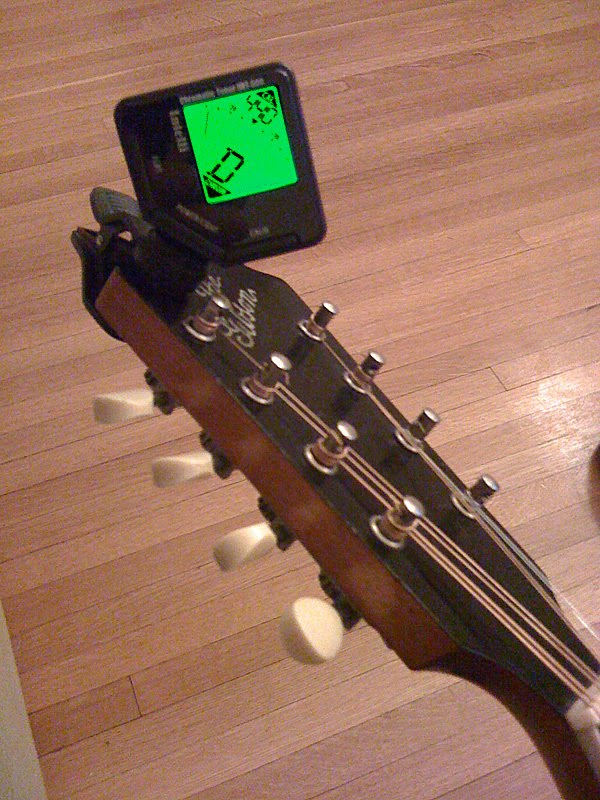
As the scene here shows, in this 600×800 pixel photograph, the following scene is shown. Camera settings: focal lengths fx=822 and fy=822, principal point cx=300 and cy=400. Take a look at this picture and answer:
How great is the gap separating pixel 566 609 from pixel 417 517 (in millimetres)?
214

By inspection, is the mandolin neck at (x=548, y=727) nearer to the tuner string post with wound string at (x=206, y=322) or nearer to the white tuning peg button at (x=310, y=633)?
the white tuning peg button at (x=310, y=633)

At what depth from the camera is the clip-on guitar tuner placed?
59cm

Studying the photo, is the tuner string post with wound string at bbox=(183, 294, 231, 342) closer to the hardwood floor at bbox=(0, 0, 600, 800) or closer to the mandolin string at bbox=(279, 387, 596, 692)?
the mandolin string at bbox=(279, 387, 596, 692)

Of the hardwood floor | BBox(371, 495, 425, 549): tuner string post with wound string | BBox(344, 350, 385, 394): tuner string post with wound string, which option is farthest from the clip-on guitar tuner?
the hardwood floor

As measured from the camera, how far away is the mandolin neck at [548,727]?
0.50 metres

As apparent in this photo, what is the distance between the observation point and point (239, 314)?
64 centimetres

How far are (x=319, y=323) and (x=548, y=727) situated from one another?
33 centimetres

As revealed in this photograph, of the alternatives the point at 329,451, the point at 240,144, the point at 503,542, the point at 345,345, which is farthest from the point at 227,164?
the point at 345,345

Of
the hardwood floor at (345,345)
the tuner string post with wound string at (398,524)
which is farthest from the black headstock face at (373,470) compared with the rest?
the hardwood floor at (345,345)

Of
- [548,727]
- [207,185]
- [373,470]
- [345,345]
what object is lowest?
[345,345]

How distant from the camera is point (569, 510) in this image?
1326 mm

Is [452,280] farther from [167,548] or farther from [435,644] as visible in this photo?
[435,644]

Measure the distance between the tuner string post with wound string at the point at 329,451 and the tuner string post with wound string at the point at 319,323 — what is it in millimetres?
132

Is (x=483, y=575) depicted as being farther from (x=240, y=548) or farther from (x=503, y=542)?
(x=240, y=548)
